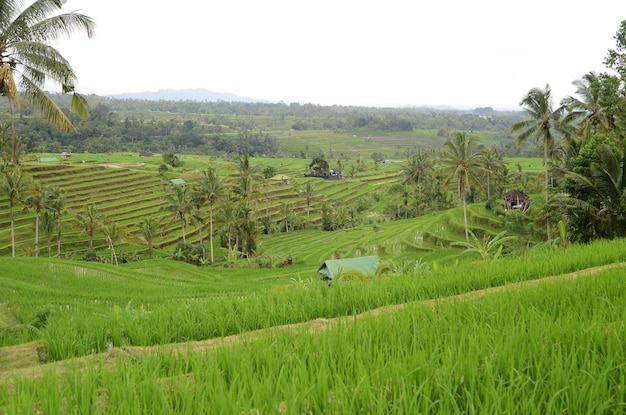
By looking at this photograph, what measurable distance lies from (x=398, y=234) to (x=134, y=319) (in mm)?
34502

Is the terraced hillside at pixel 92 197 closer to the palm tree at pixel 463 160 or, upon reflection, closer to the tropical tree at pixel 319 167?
the tropical tree at pixel 319 167


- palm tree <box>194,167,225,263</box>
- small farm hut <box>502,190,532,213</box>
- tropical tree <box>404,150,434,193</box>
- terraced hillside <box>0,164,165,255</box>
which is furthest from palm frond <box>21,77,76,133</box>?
tropical tree <box>404,150,434,193</box>

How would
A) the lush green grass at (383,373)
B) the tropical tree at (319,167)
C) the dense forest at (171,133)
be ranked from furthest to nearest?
the dense forest at (171,133)
the tropical tree at (319,167)
the lush green grass at (383,373)

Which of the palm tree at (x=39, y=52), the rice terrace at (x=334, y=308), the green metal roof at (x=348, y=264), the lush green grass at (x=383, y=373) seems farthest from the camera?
the green metal roof at (x=348, y=264)

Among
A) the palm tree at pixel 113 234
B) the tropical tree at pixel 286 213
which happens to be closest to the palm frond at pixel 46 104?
the palm tree at pixel 113 234

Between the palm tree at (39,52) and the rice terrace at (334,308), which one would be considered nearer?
the rice terrace at (334,308)

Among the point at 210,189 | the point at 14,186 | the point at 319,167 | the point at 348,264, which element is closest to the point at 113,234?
the point at 14,186

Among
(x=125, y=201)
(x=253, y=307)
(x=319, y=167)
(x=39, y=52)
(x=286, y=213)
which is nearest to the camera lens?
(x=253, y=307)

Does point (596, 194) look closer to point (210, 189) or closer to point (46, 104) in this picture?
point (46, 104)

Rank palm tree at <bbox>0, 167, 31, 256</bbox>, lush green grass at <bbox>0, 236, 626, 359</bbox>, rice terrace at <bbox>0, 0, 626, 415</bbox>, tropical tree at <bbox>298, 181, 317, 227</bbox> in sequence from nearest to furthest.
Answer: rice terrace at <bbox>0, 0, 626, 415</bbox>, lush green grass at <bbox>0, 236, 626, 359</bbox>, palm tree at <bbox>0, 167, 31, 256</bbox>, tropical tree at <bbox>298, 181, 317, 227</bbox>

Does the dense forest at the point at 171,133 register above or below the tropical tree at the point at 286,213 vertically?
above

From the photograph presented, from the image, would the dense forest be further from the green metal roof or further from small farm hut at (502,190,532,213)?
the green metal roof

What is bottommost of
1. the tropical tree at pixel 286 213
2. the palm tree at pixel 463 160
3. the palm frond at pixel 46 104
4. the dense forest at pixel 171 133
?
the tropical tree at pixel 286 213

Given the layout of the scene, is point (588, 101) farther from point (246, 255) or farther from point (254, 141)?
point (254, 141)
